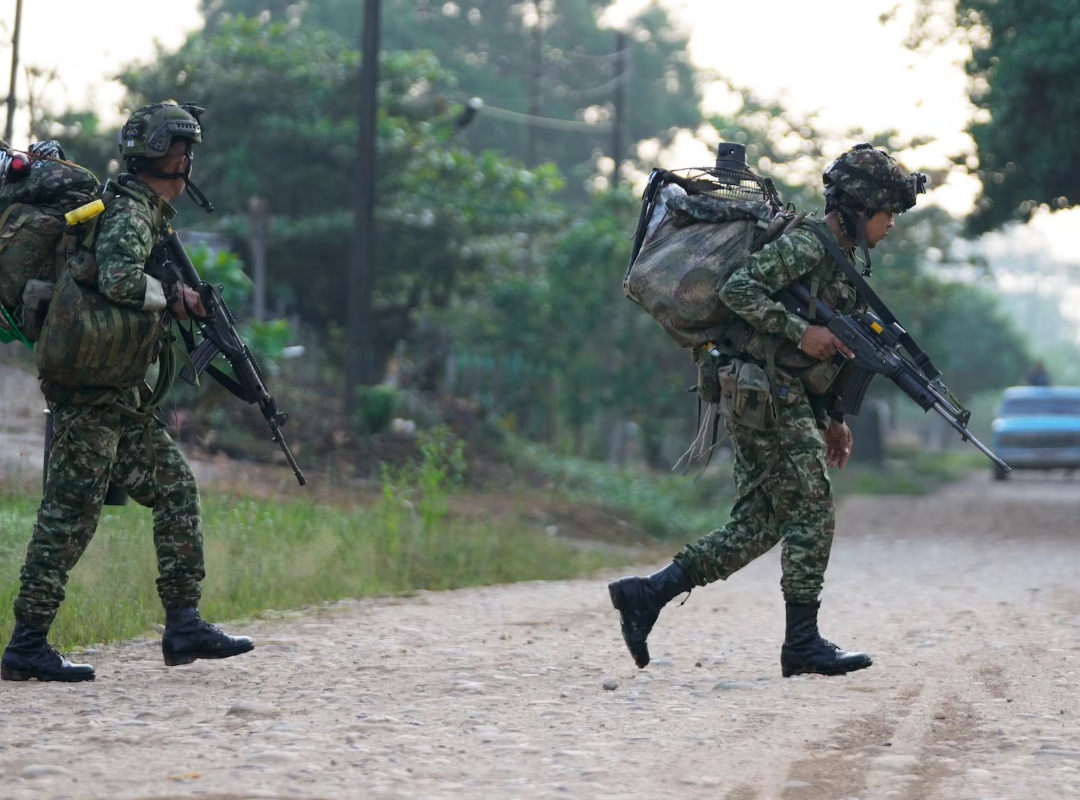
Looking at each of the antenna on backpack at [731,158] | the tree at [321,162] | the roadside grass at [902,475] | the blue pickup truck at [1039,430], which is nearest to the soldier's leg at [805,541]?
the antenna on backpack at [731,158]

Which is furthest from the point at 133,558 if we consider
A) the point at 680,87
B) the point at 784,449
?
the point at 680,87

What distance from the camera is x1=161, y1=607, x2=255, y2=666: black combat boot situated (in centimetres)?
592

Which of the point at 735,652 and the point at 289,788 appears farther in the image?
the point at 735,652

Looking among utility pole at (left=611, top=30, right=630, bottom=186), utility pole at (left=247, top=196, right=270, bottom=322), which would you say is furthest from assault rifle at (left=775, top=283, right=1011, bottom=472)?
utility pole at (left=611, top=30, right=630, bottom=186)

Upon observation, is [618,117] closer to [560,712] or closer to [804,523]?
[804,523]

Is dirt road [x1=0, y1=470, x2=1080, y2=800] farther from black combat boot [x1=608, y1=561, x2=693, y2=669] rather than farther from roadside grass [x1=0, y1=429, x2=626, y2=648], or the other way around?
roadside grass [x1=0, y1=429, x2=626, y2=648]

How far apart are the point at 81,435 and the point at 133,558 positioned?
2374 mm

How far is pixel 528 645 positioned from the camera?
23.5 feet

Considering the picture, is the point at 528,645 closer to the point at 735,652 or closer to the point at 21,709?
the point at 735,652

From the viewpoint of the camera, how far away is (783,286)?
19.4 ft

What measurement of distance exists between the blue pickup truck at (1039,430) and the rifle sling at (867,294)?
23.2 metres

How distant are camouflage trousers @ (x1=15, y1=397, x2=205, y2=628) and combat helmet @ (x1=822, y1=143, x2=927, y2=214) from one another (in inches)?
103

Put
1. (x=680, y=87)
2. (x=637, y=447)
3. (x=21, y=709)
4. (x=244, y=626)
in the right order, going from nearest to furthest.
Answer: (x=21, y=709) < (x=244, y=626) < (x=637, y=447) < (x=680, y=87)

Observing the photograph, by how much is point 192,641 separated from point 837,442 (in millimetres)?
2565
